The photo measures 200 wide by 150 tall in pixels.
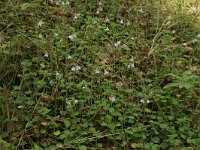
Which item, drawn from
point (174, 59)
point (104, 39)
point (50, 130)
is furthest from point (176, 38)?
point (50, 130)

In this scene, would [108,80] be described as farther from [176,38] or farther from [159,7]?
[159,7]

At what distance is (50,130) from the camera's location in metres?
2.82

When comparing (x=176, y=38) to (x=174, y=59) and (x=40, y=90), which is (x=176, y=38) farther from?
(x=40, y=90)

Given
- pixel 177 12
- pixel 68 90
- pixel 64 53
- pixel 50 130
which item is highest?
pixel 177 12

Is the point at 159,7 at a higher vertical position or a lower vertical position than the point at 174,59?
higher

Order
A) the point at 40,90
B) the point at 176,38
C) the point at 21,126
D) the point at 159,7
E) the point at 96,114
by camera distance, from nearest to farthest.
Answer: the point at 21,126, the point at 96,114, the point at 40,90, the point at 176,38, the point at 159,7

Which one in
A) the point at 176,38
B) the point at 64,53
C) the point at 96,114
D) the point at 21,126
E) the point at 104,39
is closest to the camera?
the point at 21,126

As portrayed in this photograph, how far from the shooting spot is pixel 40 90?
3135 millimetres

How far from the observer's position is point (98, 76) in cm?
328

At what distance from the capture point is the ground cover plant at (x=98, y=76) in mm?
2777

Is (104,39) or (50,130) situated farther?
(104,39)

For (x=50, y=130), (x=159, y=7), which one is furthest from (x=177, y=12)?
(x=50, y=130)

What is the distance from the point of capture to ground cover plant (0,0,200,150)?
2.78 meters

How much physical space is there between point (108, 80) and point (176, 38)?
120 centimetres
